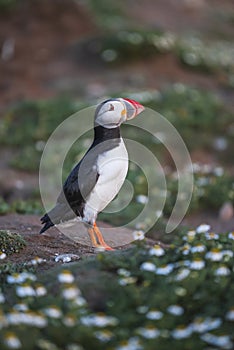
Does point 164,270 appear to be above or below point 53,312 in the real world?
below

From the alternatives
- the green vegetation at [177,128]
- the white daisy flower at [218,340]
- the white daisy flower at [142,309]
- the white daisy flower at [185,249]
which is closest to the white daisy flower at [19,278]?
the white daisy flower at [142,309]

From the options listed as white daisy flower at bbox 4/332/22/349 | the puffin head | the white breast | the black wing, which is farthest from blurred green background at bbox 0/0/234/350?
the puffin head

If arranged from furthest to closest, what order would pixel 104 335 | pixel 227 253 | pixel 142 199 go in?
1. pixel 142 199
2. pixel 227 253
3. pixel 104 335

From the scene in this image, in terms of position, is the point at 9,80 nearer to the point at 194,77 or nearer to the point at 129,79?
the point at 129,79

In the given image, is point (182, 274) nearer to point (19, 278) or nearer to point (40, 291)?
point (40, 291)

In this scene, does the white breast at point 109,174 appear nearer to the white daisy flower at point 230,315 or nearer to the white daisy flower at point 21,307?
the white daisy flower at point 21,307

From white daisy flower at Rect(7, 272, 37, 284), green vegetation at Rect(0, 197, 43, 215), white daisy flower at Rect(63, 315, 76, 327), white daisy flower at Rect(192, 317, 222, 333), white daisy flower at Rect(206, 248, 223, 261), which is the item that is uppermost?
white daisy flower at Rect(63, 315, 76, 327)

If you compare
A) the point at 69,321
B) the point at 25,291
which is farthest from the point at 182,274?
the point at 25,291

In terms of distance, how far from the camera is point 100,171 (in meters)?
5.84

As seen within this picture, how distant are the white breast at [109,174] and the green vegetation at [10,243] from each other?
0.81 meters

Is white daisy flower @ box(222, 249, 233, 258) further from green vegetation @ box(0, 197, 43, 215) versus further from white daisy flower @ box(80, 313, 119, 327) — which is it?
green vegetation @ box(0, 197, 43, 215)

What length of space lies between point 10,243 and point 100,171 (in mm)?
1166

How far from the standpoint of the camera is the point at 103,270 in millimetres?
4879

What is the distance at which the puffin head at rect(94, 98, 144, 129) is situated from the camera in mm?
5918
